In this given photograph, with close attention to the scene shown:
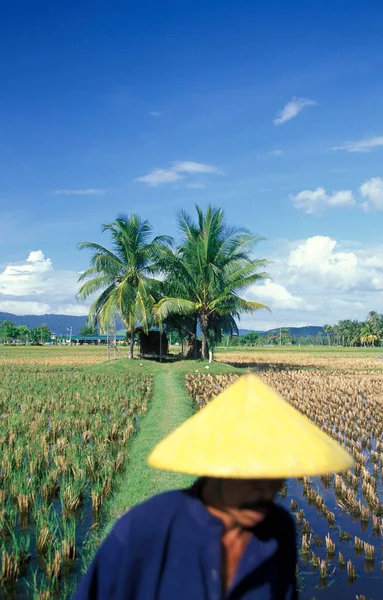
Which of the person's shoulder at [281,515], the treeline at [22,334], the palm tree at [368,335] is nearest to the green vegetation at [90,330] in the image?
the treeline at [22,334]

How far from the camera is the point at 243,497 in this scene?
1.33 meters

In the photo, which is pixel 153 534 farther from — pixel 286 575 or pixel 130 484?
pixel 130 484

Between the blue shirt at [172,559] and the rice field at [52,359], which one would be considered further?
the rice field at [52,359]

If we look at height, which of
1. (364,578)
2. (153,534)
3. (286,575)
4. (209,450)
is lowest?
(364,578)

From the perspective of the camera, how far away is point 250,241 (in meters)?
21.7

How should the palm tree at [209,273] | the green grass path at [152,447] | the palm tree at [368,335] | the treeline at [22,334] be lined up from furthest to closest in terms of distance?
the treeline at [22,334]
the palm tree at [368,335]
the palm tree at [209,273]
the green grass path at [152,447]

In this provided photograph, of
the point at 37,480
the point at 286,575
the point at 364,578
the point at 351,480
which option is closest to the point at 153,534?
the point at 286,575

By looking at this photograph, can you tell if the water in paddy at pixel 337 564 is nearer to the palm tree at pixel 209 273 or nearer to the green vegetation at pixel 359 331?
the palm tree at pixel 209 273

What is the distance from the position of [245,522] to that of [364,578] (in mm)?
2925

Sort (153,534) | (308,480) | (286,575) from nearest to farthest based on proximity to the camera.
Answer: (153,534) < (286,575) < (308,480)

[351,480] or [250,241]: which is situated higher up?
[250,241]

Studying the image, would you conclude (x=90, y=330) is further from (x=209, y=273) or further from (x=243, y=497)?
(x=243, y=497)

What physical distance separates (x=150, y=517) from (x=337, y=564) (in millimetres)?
3090

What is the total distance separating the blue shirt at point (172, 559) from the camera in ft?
4.26
